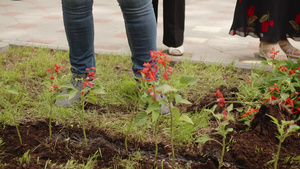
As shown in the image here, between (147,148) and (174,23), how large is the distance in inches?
62.9

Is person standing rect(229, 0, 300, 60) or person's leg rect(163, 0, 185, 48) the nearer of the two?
person standing rect(229, 0, 300, 60)

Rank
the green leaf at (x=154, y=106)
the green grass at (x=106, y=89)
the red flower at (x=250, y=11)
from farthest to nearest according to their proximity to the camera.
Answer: the red flower at (x=250, y=11) < the green grass at (x=106, y=89) < the green leaf at (x=154, y=106)

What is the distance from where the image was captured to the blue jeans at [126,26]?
175 centimetres

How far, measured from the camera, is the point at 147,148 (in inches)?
61.0

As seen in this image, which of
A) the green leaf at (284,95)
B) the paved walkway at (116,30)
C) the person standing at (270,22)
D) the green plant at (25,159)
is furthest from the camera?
the paved walkway at (116,30)

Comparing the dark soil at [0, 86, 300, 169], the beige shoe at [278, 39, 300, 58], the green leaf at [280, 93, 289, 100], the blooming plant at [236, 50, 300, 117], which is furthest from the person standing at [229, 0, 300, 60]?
the dark soil at [0, 86, 300, 169]

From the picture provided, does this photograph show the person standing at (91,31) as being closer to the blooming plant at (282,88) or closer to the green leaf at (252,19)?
the blooming plant at (282,88)

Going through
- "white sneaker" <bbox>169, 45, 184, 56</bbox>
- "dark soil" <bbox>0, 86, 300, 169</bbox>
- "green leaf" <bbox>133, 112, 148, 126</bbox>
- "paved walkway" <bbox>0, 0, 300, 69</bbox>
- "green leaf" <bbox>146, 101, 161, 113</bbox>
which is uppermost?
"green leaf" <bbox>146, 101, 161, 113</bbox>

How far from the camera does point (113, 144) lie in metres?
1.58

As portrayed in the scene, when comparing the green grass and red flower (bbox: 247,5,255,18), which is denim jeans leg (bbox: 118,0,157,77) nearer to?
the green grass

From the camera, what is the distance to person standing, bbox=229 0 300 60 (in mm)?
2729

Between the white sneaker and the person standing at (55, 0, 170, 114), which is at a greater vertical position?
the person standing at (55, 0, 170, 114)

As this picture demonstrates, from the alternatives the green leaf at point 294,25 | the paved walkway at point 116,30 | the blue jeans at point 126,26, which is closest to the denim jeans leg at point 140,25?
the blue jeans at point 126,26

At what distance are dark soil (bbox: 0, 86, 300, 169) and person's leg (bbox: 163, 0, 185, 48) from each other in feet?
4.66
